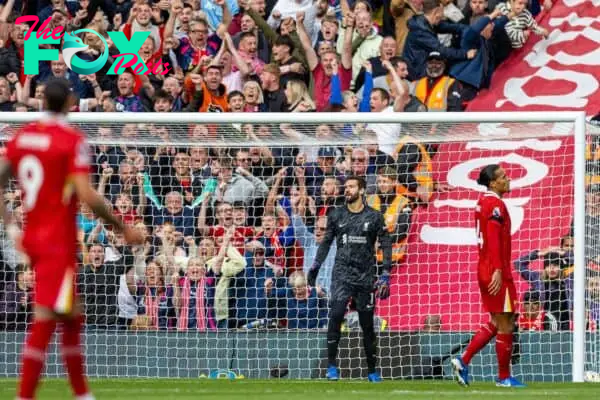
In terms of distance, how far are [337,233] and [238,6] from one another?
5.95 m

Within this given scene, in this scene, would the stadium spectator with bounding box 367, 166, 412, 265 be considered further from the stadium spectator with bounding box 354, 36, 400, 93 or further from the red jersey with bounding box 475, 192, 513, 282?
the red jersey with bounding box 475, 192, 513, 282

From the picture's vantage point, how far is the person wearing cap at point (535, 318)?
1398cm

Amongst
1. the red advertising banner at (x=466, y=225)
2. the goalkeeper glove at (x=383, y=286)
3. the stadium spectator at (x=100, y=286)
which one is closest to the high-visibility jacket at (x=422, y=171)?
the red advertising banner at (x=466, y=225)

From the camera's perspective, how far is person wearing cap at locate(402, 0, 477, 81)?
17.2 m

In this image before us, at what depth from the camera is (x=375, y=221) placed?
1357 cm

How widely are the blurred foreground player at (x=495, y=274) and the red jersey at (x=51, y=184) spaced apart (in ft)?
16.7

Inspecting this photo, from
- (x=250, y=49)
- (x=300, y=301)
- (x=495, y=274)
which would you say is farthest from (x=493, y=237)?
(x=250, y=49)

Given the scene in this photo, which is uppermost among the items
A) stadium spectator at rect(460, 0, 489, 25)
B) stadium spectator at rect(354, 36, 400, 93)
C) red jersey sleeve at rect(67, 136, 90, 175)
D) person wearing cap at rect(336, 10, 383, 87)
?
stadium spectator at rect(460, 0, 489, 25)

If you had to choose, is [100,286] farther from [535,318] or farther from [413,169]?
[535,318]

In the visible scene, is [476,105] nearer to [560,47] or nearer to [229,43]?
[560,47]

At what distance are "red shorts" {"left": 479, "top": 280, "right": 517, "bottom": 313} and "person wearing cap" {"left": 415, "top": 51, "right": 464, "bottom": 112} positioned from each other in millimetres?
5061

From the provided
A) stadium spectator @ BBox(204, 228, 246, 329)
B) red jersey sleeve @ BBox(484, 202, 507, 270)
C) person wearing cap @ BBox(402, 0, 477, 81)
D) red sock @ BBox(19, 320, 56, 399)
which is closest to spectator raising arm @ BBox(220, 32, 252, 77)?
person wearing cap @ BBox(402, 0, 477, 81)

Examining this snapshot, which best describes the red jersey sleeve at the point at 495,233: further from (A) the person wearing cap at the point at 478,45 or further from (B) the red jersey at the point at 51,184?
(A) the person wearing cap at the point at 478,45

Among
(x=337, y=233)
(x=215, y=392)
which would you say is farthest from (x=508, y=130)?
(x=215, y=392)
